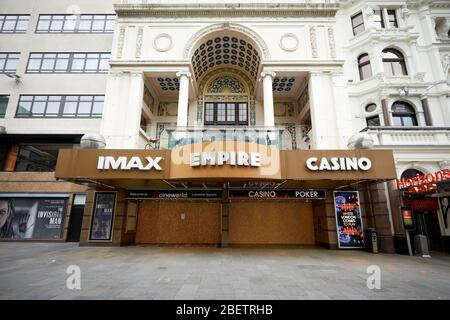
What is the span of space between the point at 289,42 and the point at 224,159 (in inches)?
477

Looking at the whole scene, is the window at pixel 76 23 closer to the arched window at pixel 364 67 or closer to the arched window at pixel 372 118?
the arched window at pixel 364 67

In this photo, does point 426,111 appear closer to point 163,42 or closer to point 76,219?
point 163,42

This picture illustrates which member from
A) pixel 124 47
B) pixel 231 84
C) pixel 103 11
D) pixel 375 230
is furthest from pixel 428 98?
pixel 103 11

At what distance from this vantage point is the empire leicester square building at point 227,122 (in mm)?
11289

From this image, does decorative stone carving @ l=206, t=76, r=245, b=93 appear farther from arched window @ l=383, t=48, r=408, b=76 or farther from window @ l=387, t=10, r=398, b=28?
window @ l=387, t=10, r=398, b=28

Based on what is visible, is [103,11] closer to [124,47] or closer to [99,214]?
[124,47]

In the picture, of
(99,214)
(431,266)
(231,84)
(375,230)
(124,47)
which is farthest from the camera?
(231,84)

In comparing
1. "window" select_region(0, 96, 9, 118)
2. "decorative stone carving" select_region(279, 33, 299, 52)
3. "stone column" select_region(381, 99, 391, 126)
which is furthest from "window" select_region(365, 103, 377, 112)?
"window" select_region(0, 96, 9, 118)

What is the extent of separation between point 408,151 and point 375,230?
18.9 ft

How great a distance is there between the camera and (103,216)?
14297 mm

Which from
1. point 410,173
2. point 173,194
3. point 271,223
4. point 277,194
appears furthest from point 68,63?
point 410,173

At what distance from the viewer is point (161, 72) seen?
1639 centimetres

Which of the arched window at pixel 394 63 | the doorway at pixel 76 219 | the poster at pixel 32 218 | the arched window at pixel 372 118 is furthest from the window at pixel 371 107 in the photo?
the poster at pixel 32 218
